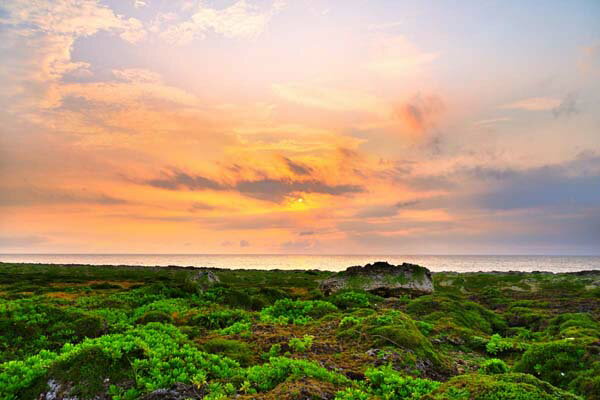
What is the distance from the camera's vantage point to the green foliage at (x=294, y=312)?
2133 cm

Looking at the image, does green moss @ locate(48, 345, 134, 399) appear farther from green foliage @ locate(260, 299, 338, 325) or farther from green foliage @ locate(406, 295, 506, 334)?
green foliage @ locate(406, 295, 506, 334)

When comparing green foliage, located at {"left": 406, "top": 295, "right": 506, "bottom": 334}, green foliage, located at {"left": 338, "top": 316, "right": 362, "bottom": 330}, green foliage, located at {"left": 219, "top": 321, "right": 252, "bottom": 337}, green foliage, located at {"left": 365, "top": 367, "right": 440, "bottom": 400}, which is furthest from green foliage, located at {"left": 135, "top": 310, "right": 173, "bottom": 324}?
green foliage, located at {"left": 406, "top": 295, "right": 506, "bottom": 334}

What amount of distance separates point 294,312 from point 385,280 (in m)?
20.1

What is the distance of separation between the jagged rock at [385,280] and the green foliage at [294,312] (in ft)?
52.0

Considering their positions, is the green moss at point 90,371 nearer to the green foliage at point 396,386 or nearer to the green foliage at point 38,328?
the green foliage at point 38,328

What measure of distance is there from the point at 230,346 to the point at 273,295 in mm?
20330

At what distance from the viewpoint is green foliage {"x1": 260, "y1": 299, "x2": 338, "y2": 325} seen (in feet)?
70.0

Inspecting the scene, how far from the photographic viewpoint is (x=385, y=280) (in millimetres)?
40625

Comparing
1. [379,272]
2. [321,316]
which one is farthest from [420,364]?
[379,272]

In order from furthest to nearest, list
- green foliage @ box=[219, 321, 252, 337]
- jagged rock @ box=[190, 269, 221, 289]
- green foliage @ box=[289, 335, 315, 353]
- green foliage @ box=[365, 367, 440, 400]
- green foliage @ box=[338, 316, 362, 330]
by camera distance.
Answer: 1. jagged rock @ box=[190, 269, 221, 289]
2. green foliage @ box=[338, 316, 362, 330]
3. green foliage @ box=[219, 321, 252, 337]
4. green foliage @ box=[289, 335, 315, 353]
5. green foliage @ box=[365, 367, 440, 400]

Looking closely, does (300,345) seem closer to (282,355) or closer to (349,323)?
(282,355)

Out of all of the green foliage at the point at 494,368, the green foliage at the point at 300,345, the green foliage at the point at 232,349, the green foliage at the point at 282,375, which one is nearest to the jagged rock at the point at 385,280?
the green foliage at the point at 300,345

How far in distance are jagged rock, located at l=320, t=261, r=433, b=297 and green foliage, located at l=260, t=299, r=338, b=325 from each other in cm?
1586

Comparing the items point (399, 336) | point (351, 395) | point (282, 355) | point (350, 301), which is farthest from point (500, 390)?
point (350, 301)
